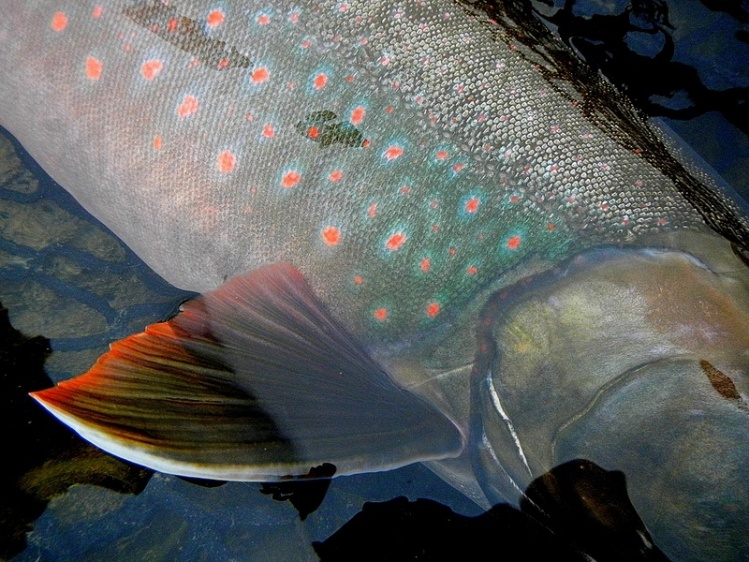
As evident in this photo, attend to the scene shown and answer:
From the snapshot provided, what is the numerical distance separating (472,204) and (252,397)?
3.11 feet

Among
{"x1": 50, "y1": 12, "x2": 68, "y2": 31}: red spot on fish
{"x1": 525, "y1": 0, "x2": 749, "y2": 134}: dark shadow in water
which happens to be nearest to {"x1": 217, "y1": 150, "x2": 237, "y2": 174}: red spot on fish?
{"x1": 50, "y1": 12, "x2": 68, "y2": 31}: red spot on fish

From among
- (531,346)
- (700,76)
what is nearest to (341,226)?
(531,346)

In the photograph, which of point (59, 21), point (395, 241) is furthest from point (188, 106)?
point (395, 241)

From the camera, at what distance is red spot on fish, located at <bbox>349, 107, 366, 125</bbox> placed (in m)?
1.70

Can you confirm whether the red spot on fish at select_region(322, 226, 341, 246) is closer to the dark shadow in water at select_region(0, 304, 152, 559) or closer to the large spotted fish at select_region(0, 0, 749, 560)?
the large spotted fish at select_region(0, 0, 749, 560)

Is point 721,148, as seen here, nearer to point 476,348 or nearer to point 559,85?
point 559,85

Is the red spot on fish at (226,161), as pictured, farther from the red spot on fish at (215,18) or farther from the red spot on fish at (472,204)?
the red spot on fish at (472,204)

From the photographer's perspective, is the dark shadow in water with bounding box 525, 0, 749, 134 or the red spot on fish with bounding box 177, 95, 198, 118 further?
the dark shadow in water with bounding box 525, 0, 749, 134

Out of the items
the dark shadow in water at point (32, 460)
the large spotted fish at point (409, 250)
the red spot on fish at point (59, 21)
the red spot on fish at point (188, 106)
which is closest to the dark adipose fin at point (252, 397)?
the large spotted fish at point (409, 250)

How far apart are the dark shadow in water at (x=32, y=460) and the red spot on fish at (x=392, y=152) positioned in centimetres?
153

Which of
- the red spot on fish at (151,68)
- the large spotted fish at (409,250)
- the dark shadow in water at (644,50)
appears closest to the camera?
the large spotted fish at (409,250)

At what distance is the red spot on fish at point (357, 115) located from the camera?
1700mm

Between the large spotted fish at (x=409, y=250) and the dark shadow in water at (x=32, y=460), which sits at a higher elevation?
the large spotted fish at (x=409, y=250)

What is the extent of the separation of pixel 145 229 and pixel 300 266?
699 millimetres
